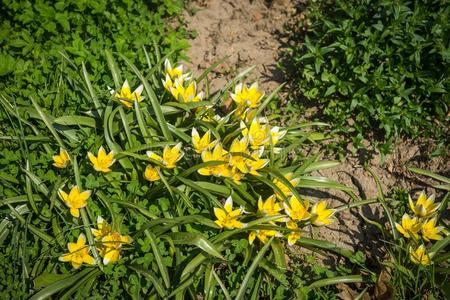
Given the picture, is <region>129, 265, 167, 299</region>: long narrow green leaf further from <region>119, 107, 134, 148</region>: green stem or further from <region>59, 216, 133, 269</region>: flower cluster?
<region>119, 107, 134, 148</region>: green stem

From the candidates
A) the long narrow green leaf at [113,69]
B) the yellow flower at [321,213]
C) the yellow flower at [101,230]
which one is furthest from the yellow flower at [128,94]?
the yellow flower at [321,213]

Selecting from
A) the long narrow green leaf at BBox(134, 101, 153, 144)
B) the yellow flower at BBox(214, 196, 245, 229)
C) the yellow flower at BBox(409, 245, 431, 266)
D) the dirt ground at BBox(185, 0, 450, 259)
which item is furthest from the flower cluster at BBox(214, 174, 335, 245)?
the long narrow green leaf at BBox(134, 101, 153, 144)

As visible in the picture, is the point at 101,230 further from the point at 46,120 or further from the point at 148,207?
the point at 46,120

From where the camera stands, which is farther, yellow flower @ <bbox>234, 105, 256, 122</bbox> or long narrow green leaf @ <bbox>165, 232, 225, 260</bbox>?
yellow flower @ <bbox>234, 105, 256, 122</bbox>

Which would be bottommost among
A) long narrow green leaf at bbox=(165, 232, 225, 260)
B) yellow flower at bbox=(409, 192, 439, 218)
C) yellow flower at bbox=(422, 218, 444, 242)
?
yellow flower at bbox=(422, 218, 444, 242)

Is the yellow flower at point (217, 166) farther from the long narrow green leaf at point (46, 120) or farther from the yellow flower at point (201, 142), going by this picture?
the long narrow green leaf at point (46, 120)

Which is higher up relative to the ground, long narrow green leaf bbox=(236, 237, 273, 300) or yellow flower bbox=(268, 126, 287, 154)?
yellow flower bbox=(268, 126, 287, 154)

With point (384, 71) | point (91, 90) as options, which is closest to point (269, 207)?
point (91, 90)
